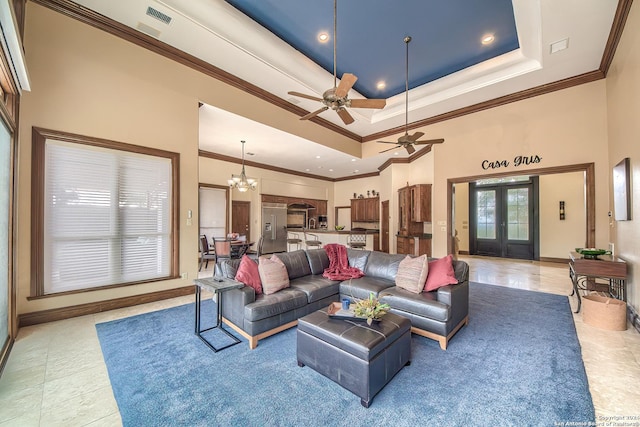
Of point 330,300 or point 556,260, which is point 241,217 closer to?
point 330,300

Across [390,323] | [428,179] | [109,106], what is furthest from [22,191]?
[428,179]

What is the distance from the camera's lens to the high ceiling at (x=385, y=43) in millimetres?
3469

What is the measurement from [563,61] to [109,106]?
23.6 feet

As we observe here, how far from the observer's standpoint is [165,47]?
13.1 ft

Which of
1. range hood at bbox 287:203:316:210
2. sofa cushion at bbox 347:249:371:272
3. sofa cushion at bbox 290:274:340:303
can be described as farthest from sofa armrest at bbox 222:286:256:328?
range hood at bbox 287:203:316:210

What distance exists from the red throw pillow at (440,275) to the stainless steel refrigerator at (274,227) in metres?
6.74

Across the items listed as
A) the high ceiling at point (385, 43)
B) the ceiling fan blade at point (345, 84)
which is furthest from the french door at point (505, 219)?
the ceiling fan blade at point (345, 84)

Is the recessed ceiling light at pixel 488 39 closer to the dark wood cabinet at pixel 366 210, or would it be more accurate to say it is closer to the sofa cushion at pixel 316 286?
the sofa cushion at pixel 316 286

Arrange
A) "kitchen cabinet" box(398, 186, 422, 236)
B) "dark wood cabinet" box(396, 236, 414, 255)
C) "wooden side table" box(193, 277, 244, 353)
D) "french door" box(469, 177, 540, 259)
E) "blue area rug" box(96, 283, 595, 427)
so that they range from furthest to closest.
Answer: "french door" box(469, 177, 540, 259)
"kitchen cabinet" box(398, 186, 422, 236)
"dark wood cabinet" box(396, 236, 414, 255)
"wooden side table" box(193, 277, 244, 353)
"blue area rug" box(96, 283, 595, 427)

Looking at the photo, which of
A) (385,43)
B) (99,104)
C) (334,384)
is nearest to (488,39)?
Answer: (385,43)

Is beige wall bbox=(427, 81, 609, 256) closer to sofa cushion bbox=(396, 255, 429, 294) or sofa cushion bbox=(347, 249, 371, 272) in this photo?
sofa cushion bbox=(347, 249, 371, 272)

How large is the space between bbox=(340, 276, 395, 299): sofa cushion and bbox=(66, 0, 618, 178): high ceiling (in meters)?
3.78

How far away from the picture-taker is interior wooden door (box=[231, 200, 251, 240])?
338 inches

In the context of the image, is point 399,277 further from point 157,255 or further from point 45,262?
point 45,262
